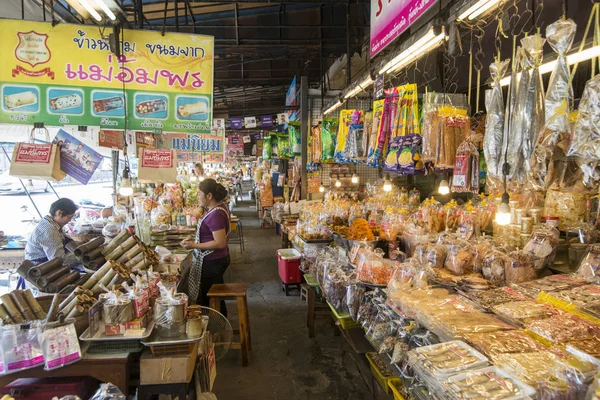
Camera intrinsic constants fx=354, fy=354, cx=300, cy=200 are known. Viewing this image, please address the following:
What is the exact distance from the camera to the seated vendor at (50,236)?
4.11m

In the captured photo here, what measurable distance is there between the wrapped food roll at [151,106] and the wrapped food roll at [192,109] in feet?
0.60

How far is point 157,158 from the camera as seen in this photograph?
451cm

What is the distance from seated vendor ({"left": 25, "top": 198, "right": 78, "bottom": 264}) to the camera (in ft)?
13.5

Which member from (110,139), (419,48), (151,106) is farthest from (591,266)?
(110,139)

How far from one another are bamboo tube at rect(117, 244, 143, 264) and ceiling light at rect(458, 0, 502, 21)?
359 centimetres

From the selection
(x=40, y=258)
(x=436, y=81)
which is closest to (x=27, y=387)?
(x=40, y=258)

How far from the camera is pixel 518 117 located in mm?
2232

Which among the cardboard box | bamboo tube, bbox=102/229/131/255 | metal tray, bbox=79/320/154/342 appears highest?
bamboo tube, bbox=102/229/131/255

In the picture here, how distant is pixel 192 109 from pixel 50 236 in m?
2.21

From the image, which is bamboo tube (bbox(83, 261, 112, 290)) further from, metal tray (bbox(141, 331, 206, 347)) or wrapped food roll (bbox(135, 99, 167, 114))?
wrapped food roll (bbox(135, 99, 167, 114))

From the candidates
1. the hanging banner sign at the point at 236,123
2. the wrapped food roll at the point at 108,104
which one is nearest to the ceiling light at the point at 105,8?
the wrapped food roll at the point at 108,104

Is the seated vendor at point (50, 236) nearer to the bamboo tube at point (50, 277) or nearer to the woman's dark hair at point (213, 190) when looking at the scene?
the bamboo tube at point (50, 277)

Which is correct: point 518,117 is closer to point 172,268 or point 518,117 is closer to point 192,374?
point 192,374

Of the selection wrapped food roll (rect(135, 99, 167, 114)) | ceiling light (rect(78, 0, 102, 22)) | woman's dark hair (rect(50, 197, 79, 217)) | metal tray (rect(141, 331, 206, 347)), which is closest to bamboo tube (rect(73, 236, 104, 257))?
woman's dark hair (rect(50, 197, 79, 217))
